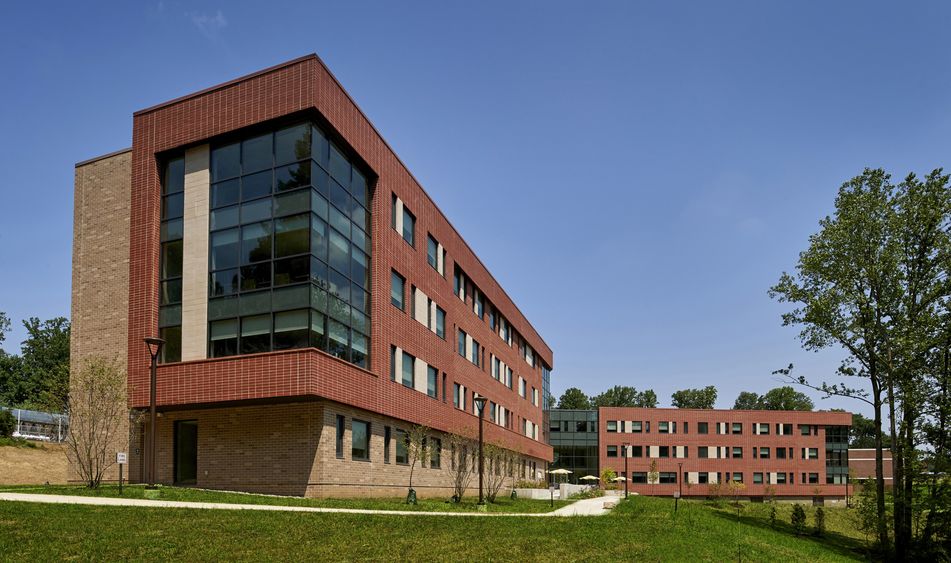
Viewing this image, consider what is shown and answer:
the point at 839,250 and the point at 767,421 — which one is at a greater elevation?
the point at 839,250

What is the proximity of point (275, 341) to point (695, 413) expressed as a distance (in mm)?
78681

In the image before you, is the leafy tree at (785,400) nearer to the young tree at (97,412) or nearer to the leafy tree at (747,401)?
the leafy tree at (747,401)

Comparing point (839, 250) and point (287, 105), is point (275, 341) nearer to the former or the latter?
point (287, 105)

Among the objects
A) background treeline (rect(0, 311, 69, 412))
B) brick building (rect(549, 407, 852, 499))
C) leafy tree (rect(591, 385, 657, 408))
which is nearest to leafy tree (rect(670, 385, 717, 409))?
leafy tree (rect(591, 385, 657, 408))

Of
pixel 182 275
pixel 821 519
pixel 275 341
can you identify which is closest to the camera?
pixel 275 341

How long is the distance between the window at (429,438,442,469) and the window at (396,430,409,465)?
11.2 feet

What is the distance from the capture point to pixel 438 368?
39312mm

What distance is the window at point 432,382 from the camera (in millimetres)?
37644

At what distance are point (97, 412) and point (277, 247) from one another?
8.55 meters

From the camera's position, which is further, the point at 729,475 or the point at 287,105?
the point at 729,475

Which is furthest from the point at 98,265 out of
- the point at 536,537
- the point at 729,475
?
the point at 729,475

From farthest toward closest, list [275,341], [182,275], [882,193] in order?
1. [882,193]
2. [182,275]
3. [275,341]

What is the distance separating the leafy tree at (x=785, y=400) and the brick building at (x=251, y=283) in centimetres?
13836

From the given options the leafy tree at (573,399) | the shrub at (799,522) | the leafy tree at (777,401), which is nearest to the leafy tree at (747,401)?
the leafy tree at (777,401)
